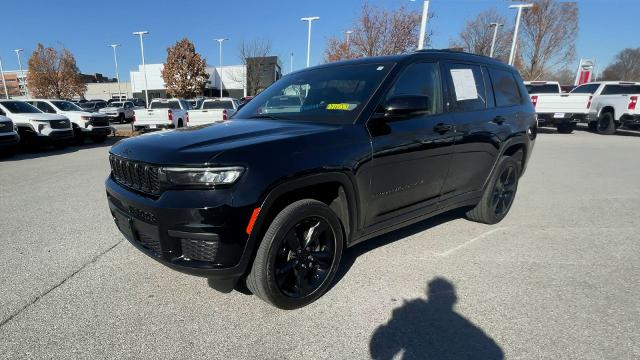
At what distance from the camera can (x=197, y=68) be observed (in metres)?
44.5

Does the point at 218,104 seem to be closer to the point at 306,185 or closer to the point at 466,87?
the point at 466,87

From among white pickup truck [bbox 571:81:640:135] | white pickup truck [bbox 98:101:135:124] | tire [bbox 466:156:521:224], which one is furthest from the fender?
white pickup truck [bbox 98:101:135:124]

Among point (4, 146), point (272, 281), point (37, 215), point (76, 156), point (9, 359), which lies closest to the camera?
point (9, 359)

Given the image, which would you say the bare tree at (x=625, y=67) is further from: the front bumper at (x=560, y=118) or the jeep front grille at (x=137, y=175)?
the jeep front grille at (x=137, y=175)

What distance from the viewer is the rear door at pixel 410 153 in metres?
2.85

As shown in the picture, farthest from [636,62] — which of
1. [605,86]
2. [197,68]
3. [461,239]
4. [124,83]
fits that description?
[124,83]

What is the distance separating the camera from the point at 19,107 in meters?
11.8

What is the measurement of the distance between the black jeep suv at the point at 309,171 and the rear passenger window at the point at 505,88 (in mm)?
153

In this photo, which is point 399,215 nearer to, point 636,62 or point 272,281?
point 272,281

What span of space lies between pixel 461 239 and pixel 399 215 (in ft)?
4.15

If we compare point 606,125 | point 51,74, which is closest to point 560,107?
point 606,125

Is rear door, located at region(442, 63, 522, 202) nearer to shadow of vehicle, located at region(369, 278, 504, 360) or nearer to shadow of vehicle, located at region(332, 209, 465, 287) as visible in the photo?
shadow of vehicle, located at region(332, 209, 465, 287)

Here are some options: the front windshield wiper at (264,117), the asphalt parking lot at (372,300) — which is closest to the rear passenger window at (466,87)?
the asphalt parking lot at (372,300)

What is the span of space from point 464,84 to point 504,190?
65.9 inches
